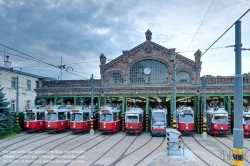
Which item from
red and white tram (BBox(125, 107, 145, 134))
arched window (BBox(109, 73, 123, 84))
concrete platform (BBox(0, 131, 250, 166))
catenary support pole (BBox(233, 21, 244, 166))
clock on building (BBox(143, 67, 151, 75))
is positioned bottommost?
concrete platform (BBox(0, 131, 250, 166))

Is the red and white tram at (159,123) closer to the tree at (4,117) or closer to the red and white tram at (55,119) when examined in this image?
the red and white tram at (55,119)

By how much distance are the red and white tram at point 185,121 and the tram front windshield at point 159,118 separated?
1.86m

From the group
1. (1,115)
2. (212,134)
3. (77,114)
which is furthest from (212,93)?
(1,115)

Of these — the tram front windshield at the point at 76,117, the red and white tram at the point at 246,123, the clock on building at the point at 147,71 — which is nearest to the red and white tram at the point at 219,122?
the red and white tram at the point at 246,123

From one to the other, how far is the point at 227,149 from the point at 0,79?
30850 millimetres

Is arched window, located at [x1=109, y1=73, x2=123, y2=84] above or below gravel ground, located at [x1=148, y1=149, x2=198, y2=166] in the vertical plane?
above

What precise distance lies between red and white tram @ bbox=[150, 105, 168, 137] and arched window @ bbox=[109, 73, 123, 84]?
354 inches

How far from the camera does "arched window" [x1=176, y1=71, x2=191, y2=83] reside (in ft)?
92.9

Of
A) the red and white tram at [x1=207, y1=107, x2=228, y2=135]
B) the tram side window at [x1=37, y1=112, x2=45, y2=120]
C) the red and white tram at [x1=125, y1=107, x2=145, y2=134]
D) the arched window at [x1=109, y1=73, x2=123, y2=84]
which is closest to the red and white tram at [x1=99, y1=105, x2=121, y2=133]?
the red and white tram at [x1=125, y1=107, x2=145, y2=134]

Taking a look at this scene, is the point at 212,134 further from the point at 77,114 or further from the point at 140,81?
the point at 77,114

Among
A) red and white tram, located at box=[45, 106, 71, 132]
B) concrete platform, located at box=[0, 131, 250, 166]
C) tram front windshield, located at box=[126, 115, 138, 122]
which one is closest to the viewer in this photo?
concrete platform, located at box=[0, 131, 250, 166]

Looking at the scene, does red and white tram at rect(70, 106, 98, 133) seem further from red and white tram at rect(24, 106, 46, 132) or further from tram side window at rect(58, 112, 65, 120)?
red and white tram at rect(24, 106, 46, 132)

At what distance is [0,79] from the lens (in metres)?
30.6

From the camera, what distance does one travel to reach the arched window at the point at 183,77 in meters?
28.3
